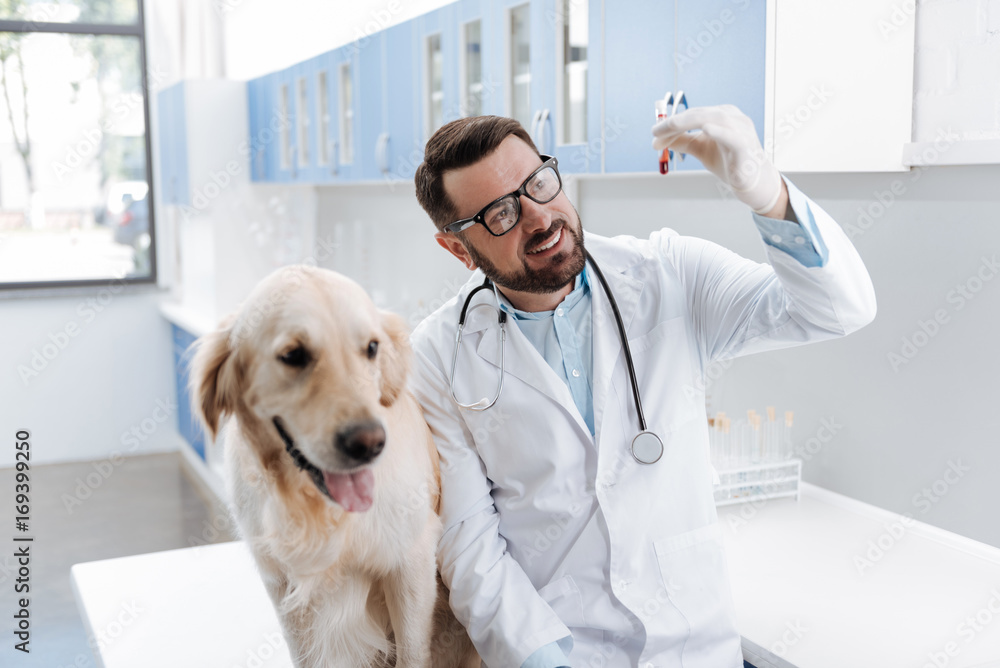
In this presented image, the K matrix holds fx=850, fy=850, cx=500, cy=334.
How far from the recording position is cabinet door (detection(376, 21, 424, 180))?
3.03 meters

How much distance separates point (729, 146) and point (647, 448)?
48 cm

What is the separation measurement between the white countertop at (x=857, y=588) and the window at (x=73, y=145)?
209 inches

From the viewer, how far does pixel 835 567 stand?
1669mm

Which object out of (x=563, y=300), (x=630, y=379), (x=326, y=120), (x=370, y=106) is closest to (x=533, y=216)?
(x=563, y=300)

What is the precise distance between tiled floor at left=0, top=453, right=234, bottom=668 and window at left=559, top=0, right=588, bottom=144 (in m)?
2.58

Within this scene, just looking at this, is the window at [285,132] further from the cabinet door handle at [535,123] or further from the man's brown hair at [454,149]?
the man's brown hair at [454,149]

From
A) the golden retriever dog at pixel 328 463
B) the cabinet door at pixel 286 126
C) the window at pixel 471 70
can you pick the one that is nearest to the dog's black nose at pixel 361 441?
the golden retriever dog at pixel 328 463

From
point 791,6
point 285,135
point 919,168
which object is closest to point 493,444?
point 791,6

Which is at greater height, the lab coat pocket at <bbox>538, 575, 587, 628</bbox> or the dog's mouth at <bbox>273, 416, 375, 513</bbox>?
the dog's mouth at <bbox>273, 416, 375, 513</bbox>

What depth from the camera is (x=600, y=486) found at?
128 cm

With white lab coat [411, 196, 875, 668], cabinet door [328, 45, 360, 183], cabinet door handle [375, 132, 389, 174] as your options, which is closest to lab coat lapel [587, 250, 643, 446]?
white lab coat [411, 196, 875, 668]

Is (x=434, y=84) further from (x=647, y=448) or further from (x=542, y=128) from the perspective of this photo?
(x=647, y=448)

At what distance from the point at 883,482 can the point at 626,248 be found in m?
0.96

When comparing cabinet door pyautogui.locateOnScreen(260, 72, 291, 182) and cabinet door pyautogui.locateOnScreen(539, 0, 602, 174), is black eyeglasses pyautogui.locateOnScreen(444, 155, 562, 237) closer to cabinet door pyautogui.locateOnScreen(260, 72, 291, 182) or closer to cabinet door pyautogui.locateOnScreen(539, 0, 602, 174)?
cabinet door pyautogui.locateOnScreen(539, 0, 602, 174)
